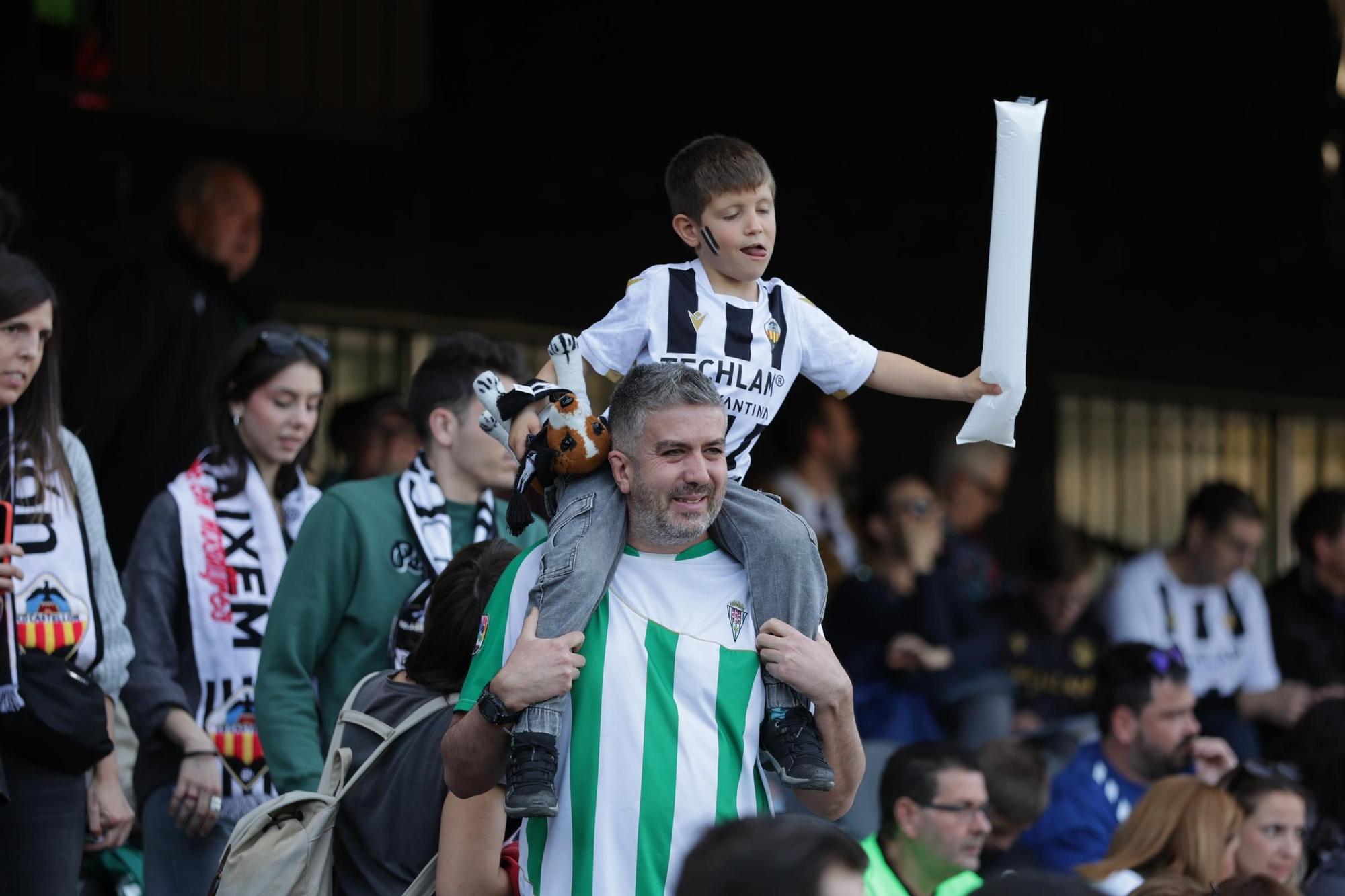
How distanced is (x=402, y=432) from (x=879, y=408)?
137 inches

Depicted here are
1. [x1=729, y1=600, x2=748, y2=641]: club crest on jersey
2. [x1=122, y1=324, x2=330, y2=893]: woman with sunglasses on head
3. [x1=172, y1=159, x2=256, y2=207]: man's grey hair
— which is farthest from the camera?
[x1=172, y1=159, x2=256, y2=207]: man's grey hair

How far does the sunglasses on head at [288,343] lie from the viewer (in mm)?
4992

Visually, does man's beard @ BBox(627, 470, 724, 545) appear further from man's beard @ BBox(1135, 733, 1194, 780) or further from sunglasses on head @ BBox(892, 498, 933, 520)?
sunglasses on head @ BBox(892, 498, 933, 520)

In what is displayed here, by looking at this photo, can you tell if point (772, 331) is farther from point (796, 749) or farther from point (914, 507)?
point (914, 507)

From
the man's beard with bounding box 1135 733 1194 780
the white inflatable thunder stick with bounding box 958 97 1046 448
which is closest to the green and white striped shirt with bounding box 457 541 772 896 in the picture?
the white inflatable thunder stick with bounding box 958 97 1046 448

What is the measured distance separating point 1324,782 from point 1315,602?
185 centimetres

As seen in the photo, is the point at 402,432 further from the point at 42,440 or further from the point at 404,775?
the point at 404,775

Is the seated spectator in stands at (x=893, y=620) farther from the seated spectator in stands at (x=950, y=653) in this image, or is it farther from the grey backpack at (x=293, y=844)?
the grey backpack at (x=293, y=844)

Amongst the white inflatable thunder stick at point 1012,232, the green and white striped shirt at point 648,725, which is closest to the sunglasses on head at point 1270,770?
the white inflatable thunder stick at point 1012,232

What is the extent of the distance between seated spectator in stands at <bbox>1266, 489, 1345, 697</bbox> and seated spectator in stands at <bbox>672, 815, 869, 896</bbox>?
20.2 feet

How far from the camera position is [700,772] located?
10.9ft

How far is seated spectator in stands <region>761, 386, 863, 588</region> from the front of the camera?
7.89 m

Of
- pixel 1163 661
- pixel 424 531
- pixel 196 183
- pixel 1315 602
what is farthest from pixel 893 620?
pixel 424 531

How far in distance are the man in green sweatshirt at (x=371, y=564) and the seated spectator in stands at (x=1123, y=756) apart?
8.37ft
